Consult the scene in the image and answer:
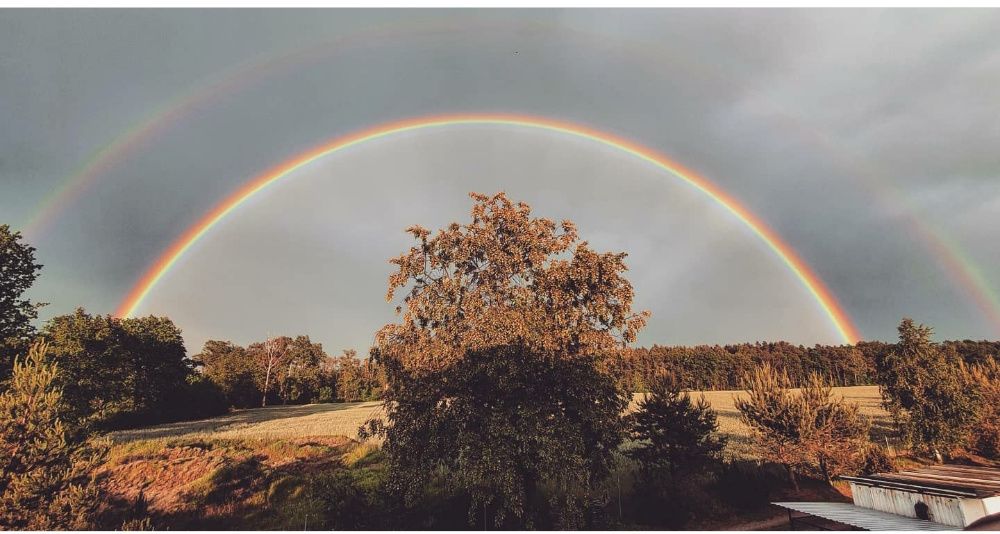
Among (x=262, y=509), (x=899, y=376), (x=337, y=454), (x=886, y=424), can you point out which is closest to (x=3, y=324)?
(x=337, y=454)

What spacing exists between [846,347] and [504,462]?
534 ft

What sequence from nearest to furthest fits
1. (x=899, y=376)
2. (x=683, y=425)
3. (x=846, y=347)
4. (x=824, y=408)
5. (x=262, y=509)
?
1. (x=262, y=509)
2. (x=683, y=425)
3. (x=824, y=408)
4. (x=899, y=376)
5. (x=846, y=347)

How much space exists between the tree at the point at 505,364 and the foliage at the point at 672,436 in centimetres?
668

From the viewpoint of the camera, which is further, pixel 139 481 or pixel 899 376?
pixel 899 376

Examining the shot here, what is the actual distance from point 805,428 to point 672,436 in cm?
683

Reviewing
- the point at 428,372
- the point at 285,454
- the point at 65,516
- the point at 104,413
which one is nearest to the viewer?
the point at 65,516

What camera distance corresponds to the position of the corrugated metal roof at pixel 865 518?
1327 cm

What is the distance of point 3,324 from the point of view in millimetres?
30562

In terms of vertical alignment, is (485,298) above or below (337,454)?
above

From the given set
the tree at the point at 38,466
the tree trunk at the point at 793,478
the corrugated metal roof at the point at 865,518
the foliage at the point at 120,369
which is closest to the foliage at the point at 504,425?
the corrugated metal roof at the point at 865,518

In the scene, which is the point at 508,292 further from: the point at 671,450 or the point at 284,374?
the point at 284,374

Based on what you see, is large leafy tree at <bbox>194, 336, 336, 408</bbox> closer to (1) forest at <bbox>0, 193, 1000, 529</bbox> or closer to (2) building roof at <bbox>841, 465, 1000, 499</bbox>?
(1) forest at <bbox>0, 193, 1000, 529</bbox>

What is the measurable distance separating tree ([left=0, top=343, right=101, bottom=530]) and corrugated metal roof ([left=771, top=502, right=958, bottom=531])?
22.0 m

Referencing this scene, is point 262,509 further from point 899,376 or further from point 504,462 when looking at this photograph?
point 899,376
